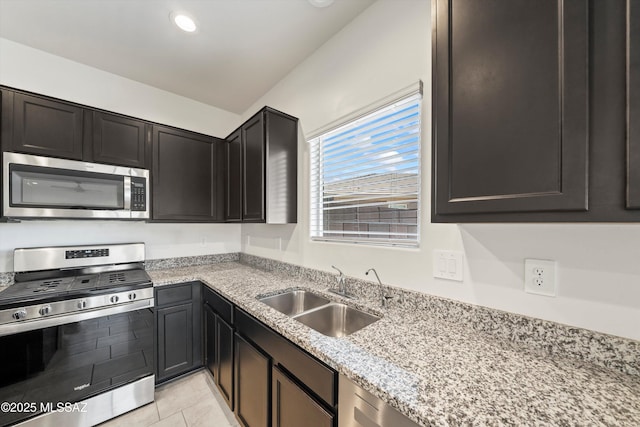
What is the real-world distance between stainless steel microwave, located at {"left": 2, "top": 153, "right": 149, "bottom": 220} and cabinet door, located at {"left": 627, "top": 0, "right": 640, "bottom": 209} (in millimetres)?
2779

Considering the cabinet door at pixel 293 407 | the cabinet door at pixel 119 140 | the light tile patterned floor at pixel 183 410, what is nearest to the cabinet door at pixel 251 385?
the cabinet door at pixel 293 407

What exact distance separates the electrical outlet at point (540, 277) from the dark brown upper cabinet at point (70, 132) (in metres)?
2.82

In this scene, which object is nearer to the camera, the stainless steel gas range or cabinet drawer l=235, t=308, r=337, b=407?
cabinet drawer l=235, t=308, r=337, b=407

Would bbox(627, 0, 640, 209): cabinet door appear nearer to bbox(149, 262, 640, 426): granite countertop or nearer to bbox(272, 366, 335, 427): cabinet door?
bbox(149, 262, 640, 426): granite countertop

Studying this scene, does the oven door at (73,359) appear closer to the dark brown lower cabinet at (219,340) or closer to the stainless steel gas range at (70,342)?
the stainless steel gas range at (70,342)

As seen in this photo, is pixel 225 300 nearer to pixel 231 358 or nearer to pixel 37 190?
pixel 231 358

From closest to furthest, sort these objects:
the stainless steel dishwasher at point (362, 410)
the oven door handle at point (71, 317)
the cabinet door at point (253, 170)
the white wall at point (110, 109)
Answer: the stainless steel dishwasher at point (362, 410) < the oven door handle at point (71, 317) < the white wall at point (110, 109) < the cabinet door at point (253, 170)

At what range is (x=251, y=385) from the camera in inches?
55.4

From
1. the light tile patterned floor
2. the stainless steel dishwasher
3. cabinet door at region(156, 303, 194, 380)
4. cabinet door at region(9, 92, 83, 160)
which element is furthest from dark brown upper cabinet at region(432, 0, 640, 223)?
cabinet door at region(9, 92, 83, 160)

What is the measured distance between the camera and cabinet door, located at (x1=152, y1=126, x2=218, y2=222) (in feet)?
7.37

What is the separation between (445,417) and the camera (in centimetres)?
60

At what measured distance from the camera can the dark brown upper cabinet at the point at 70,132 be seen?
163 cm

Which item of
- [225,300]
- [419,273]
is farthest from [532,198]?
[225,300]

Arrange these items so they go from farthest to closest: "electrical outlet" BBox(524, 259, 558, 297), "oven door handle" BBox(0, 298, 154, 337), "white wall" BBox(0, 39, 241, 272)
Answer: "white wall" BBox(0, 39, 241, 272)
"oven door handle" BBox(0, 298, 154, 337)
"electrical outlet" BBox(524, 259, 558, 297)
